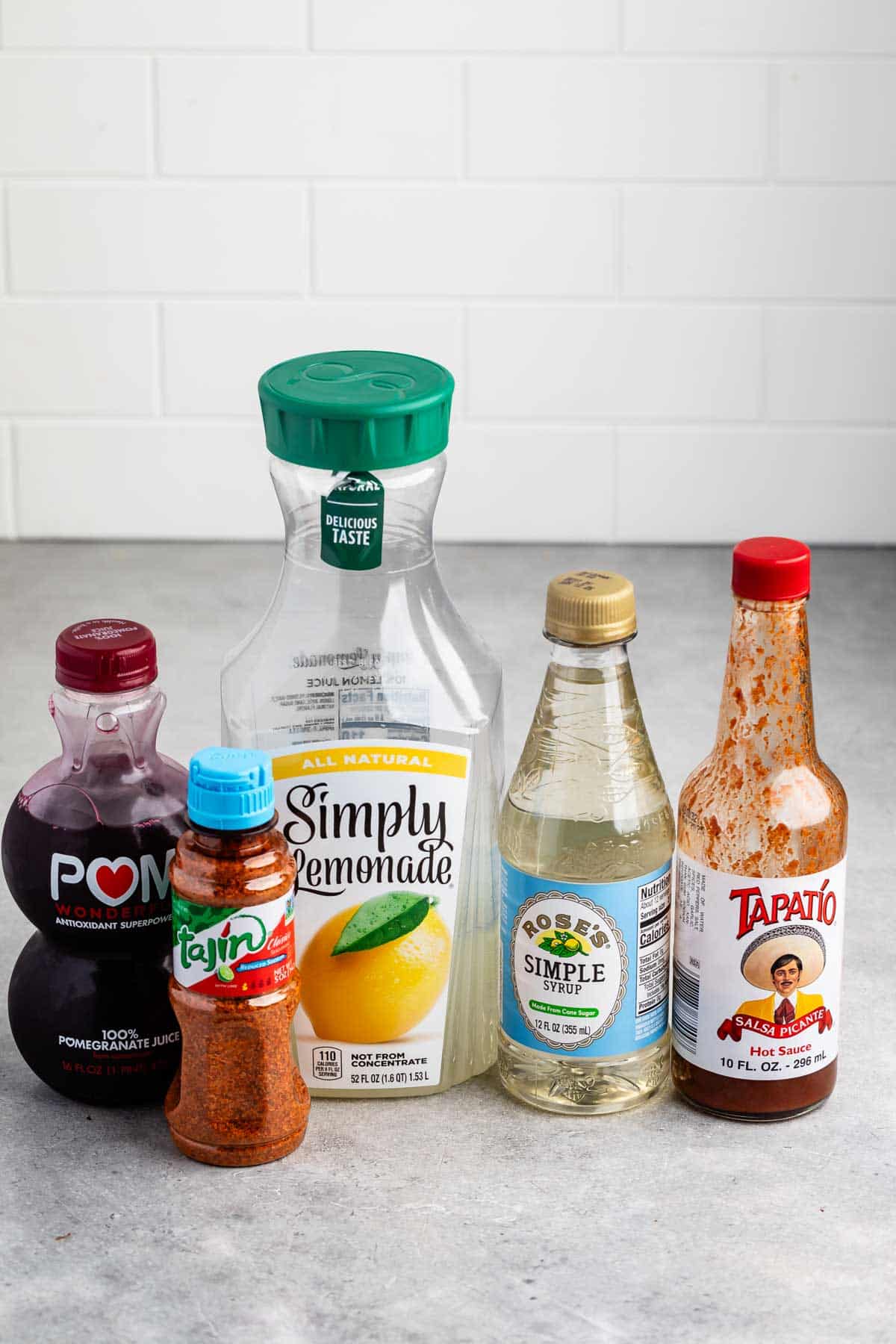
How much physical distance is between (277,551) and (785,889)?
1037 mm

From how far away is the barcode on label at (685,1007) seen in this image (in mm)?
805

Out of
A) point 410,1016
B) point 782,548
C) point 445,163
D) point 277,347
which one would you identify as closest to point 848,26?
point 445,163

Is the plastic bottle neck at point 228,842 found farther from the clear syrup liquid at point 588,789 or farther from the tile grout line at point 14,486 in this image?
the tile grout line at point 14,486

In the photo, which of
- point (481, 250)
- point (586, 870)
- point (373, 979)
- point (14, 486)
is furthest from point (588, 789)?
point (14, 486)

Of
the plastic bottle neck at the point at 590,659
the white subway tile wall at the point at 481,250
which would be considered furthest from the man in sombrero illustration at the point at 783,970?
the white subway tile wall at the point at 481,250

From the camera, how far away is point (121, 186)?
1.69 m

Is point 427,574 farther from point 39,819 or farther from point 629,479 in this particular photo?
point 629,479

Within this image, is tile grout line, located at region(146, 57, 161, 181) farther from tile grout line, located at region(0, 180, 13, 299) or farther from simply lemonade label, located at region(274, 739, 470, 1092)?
simply lemonade label, located at region(274, 739, 470, 1092)

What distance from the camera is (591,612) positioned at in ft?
2.46

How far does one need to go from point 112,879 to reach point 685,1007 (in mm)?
273

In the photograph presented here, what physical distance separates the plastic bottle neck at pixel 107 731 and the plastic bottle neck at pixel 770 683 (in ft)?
A: 0.87

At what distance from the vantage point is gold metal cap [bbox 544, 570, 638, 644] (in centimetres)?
75

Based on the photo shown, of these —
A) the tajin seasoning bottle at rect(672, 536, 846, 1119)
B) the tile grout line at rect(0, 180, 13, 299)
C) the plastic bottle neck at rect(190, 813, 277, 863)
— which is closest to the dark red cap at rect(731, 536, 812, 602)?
the tajin seasoning bottle at rect(672, 536, 846, 1119)

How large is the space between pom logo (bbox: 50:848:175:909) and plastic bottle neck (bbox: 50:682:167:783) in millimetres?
40
